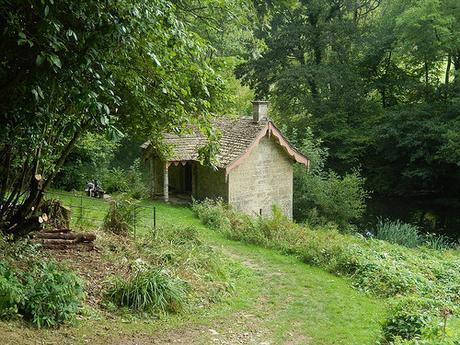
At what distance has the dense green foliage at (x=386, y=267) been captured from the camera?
9086mm

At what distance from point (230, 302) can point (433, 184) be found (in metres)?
26.4

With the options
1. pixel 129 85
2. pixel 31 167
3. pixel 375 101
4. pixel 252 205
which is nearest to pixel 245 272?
pixel 31 167

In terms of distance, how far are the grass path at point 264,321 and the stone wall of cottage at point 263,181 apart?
879cm

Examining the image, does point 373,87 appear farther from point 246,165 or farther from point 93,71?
point 93,71

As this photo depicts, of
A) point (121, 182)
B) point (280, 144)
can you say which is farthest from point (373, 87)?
point (121, 182)

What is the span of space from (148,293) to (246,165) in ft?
46.8

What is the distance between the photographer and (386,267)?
41.3 ft

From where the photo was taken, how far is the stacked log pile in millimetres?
10320

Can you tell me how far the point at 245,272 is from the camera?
12359 millimetres

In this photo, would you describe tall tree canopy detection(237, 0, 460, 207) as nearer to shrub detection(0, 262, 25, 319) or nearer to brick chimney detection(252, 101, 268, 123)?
brick chimney detection(252, 101, 268, 123)

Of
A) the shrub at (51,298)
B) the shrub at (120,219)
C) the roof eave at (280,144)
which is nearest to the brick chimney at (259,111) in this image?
the roof eave at (280,144)

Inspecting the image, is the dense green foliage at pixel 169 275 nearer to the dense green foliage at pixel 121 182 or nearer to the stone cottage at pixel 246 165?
the stone cottage at pixel 246 165

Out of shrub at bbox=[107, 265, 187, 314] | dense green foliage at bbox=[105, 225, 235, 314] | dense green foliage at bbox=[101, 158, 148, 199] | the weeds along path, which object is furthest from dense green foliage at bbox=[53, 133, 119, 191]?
shrub at bbox=[107, 265, 187, 314]

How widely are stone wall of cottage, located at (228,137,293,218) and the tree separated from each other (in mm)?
12840
